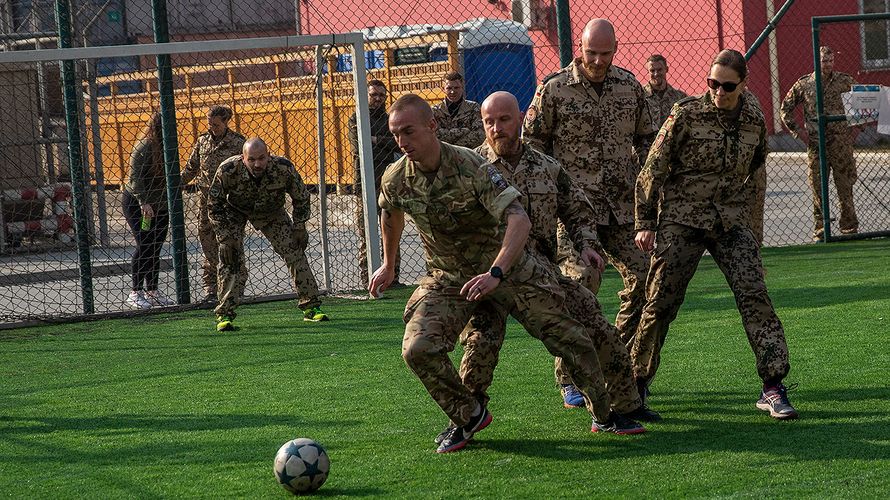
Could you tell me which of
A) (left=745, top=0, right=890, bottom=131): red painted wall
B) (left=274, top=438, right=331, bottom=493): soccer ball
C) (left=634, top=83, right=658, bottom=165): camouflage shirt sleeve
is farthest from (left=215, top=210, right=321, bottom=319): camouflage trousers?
(left=745, top=0, right=890, bottom=131): red painted wall

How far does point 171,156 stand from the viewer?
12.6m

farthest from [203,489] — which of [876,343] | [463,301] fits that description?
[876,343]

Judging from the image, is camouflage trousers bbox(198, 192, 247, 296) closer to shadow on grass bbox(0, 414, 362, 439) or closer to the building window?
shadow on grass bbox(0, 414, 362, 439)

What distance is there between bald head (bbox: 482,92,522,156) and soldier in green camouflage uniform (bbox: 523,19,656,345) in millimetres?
799

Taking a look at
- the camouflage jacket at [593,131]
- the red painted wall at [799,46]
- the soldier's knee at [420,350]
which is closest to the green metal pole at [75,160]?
the camouflage jacket at [593,131]

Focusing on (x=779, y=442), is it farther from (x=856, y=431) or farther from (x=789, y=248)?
(x=789, y=248)

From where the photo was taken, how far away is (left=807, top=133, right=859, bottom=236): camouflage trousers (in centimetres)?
1402

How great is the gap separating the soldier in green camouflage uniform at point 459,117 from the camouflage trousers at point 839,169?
13.1ft

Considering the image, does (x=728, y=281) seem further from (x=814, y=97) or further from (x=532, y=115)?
(x=814, y=97)

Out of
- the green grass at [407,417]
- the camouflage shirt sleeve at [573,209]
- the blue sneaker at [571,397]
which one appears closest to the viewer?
the green grass at [407,417]

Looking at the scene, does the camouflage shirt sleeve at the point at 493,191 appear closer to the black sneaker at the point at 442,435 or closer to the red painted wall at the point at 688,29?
the black sneaker at the point at 442,435

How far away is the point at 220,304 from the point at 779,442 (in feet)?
20.4

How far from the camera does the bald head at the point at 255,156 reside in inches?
415

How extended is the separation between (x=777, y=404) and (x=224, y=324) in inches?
229
